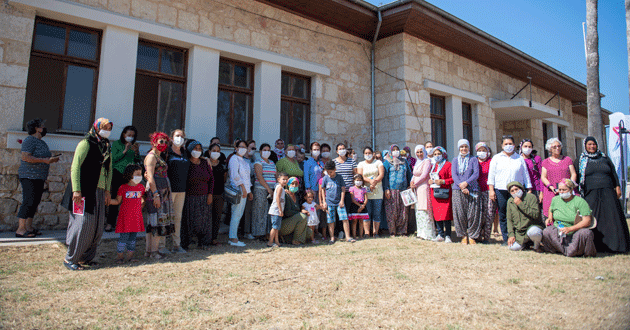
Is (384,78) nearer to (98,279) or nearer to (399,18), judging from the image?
(399,18)

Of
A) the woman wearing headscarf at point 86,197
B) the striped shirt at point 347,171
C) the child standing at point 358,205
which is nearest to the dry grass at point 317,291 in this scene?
the woman wearing headscarf at point 86,197

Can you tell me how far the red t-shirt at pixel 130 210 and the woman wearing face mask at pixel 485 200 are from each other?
4779 mm

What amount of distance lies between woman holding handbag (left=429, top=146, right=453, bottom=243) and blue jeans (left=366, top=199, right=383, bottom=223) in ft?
2.91

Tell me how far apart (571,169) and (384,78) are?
5216 mm

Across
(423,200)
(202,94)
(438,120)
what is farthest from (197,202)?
(438,120)

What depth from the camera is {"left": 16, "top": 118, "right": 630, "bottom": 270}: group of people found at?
13.6ft

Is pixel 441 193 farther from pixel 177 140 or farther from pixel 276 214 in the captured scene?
pixel 177 140

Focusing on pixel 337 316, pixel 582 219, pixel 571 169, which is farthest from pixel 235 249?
pixel 571 169

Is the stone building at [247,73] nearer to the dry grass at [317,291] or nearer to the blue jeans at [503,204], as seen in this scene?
the dry grass at [317,291]

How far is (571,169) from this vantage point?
521 centimetres

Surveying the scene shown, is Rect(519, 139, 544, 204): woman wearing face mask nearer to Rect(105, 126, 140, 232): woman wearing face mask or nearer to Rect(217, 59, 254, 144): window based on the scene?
Rect(217, 59, 254, 144): window

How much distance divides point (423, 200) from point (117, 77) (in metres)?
5.57

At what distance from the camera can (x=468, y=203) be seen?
18.3 feet

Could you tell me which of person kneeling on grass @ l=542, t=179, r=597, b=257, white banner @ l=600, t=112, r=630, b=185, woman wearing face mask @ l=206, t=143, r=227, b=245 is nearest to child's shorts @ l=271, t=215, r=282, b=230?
woman wearing face mask @ l=206, t=143, r=227, b=245
